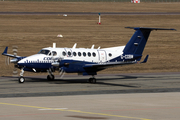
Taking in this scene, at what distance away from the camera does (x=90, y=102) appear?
19109mm

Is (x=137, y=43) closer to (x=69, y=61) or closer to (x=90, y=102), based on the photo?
(x=69, y=61)

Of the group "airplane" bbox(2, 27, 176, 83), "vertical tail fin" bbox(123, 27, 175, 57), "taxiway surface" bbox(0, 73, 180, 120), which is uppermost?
"vertical tail fin" bbox(123, 27, 175, 57)

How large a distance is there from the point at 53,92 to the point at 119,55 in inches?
402

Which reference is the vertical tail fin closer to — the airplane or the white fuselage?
the white fuselage

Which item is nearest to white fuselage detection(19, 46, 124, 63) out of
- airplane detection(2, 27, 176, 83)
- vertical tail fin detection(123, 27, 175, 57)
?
airplane detection(2, 27, 176, 83)

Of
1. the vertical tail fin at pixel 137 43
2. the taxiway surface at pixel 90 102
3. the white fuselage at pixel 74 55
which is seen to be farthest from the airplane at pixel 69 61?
the taxiway surface at pixel 90 102

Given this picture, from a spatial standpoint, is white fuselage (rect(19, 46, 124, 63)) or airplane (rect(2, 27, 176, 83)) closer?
airplane (rect(2, 27, 176, 83))

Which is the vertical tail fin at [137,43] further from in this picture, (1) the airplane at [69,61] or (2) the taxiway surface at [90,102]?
(2) the taxiway surface at [90,102]

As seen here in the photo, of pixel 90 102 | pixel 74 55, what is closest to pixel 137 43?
pixel 74 55

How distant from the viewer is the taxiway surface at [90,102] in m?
15.4

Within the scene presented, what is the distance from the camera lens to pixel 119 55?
1260 inches

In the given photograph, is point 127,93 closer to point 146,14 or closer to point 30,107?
point 30,107

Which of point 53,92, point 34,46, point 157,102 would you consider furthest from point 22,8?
point 157,102

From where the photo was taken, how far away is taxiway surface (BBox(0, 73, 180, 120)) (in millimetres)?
15352
